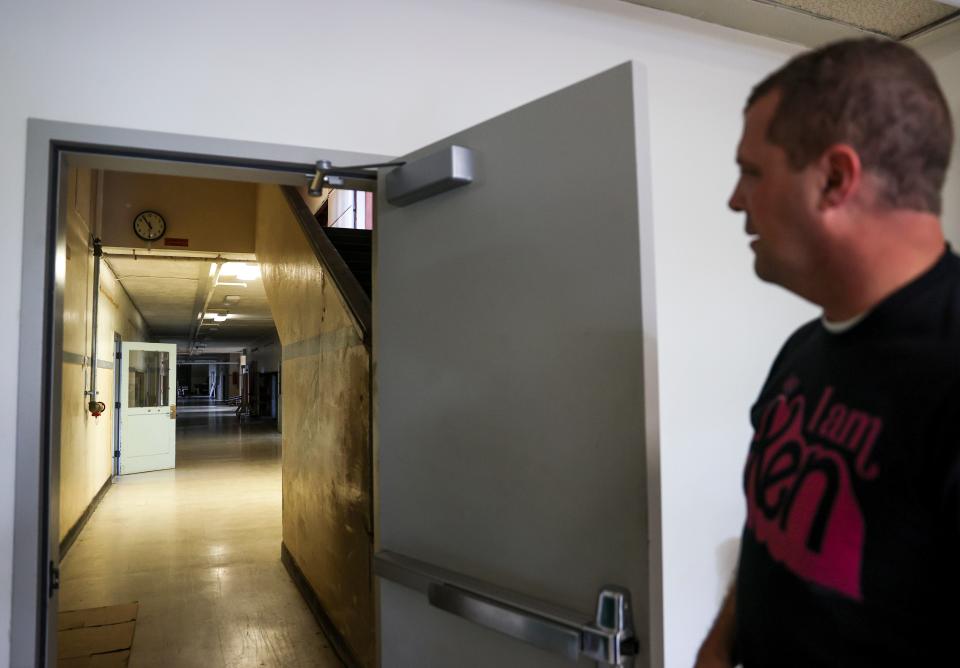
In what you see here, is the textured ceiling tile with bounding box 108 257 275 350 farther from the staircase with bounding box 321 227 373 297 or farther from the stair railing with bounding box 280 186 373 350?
the stair railing with bounding box 280 186 373 350

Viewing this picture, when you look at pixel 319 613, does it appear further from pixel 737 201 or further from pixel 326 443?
pixel 737 201

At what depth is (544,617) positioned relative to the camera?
1339mm

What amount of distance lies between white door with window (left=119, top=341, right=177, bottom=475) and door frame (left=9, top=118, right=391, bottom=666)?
909 centimetres

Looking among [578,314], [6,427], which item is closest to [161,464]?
[6,427]

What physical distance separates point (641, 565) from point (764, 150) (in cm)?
78

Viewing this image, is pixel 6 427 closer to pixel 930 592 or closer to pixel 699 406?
pixel 930 592

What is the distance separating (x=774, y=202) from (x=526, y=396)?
0.75 meters

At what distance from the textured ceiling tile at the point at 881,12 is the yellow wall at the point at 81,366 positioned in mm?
4036

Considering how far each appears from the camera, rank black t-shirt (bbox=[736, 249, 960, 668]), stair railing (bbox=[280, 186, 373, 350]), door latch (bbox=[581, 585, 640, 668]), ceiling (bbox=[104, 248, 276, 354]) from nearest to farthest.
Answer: black t-shirt (bbox=[736, 249, 960, 668]) < door latch (bbox=[581, 585, 640, 668]) < stair railing (bbox=[280, 186, 373, 350]) < ceiling (bbox=[104, 248, 276, 354])

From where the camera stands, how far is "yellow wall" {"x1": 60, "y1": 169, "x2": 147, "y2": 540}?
17.0 feet

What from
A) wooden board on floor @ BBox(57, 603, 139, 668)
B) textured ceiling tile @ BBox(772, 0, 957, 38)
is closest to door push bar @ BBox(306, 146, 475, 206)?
textured ceiling tile @ BBox(772, 0, 957, 38)

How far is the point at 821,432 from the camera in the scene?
87cm

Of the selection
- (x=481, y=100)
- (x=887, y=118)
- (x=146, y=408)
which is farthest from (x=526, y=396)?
(x=146, y=408)

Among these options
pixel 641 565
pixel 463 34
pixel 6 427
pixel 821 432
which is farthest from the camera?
pixel 463 34
